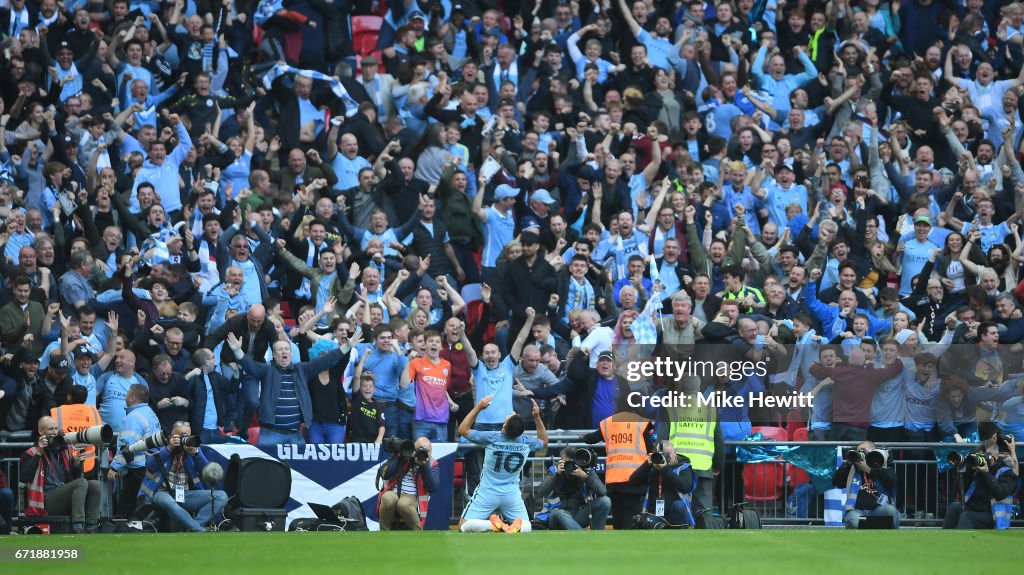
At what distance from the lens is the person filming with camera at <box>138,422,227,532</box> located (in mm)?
16828

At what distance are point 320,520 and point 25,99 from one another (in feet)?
27.1

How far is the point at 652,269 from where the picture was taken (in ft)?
70.2

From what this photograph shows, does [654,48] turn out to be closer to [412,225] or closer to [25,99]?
[412,225]

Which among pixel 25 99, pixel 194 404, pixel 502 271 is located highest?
pixel 25 99

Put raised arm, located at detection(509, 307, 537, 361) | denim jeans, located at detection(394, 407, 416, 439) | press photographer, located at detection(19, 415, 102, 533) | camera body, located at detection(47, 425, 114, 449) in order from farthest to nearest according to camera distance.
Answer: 1. raised arm, located at detection(509, 307, 537, 361)
2. denim jeans, located at detection(394, 407, 416, 439)
3. press photographer, located at detection(19, 415, 102, 533)
4. camera body, located at detection(47, 425, 114, 449)

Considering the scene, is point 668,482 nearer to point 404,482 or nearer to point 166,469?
point 404,482

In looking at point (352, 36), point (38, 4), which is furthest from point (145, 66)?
point (352, 36)

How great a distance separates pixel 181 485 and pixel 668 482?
5.00 metres

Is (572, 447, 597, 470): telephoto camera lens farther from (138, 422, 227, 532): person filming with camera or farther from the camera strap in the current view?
the camera strap

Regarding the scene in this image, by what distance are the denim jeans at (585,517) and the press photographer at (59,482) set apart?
4.68 meters

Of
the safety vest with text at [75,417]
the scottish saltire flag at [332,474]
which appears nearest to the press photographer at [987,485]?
the scottish saltire flag at [332,474]

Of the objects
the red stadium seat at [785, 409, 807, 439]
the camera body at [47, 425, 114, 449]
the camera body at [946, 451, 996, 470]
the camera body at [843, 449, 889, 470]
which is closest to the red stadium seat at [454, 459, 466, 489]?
the camera body at [47, 425, 114, 449]

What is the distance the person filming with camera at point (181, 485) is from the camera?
55.2ft

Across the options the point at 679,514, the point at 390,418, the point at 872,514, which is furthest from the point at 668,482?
the point at 390,418
